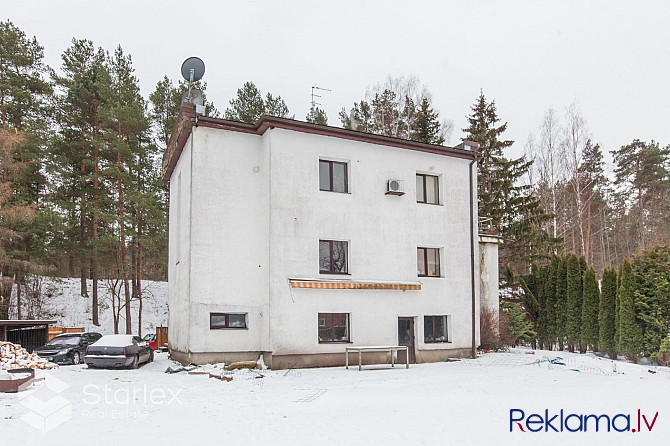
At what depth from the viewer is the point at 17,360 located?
16031mm

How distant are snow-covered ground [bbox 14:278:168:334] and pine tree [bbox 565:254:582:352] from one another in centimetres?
2683

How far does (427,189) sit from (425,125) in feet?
58.6

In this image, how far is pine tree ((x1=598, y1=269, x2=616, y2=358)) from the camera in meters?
Answer: 21.9

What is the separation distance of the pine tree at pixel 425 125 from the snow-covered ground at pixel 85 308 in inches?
911

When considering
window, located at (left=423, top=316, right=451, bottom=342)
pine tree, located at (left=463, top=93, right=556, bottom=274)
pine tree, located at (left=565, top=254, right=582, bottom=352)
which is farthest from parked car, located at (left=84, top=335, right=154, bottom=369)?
pine tree, located at (left=463, top=93, right=556, bottom=274)

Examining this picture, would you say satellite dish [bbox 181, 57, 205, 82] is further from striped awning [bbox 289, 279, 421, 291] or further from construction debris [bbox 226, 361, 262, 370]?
construction debris [bbox 226, 361, 262, 370]

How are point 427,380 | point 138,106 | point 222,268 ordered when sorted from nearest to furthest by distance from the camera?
point 427,380
point 222,268
point 138,106

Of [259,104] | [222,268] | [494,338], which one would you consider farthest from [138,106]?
[494,338]

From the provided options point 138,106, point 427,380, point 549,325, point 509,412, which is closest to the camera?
point 509,412

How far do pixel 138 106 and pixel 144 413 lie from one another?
27.1 metres

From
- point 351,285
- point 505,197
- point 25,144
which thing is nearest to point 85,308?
point 25,144

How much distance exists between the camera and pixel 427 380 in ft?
50.6

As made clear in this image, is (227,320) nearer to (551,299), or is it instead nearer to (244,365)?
(244,365)

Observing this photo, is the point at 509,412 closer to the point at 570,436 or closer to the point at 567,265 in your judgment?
the point at 570,436
